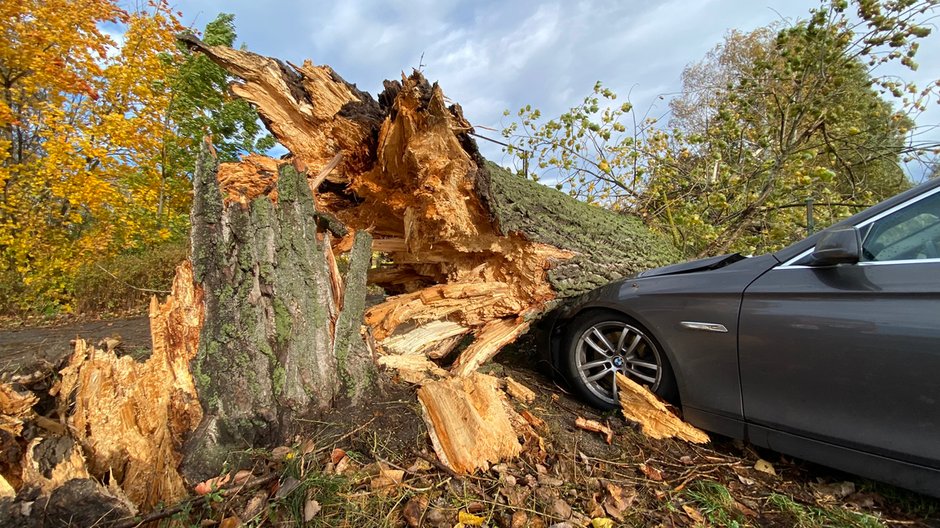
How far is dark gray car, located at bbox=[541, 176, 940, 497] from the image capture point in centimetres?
174

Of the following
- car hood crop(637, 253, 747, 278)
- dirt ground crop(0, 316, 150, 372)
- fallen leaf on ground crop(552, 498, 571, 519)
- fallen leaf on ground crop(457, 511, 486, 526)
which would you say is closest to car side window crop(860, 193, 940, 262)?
car hood crop(637, 253, 747, 278)

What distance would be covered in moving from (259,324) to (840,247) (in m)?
2.86

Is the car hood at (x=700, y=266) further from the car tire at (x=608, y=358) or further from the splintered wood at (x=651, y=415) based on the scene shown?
the splintered wood at (x=651, y=415)

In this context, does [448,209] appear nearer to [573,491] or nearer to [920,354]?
[573,491]

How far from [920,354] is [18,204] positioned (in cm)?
1498

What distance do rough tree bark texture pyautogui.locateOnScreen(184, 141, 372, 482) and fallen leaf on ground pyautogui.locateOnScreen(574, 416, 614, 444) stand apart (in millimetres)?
1402

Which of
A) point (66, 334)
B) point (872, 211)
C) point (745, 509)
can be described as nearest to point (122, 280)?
point (66, 334)

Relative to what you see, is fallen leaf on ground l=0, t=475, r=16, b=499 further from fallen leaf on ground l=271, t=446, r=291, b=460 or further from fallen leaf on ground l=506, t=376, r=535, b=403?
fallen leaf on ground l=506, t=376, r=535, b=403

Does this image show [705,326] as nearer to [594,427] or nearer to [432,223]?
[594,427]

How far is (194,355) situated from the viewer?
1880mm

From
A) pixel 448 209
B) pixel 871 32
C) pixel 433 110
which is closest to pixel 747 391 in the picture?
pixel 448 209

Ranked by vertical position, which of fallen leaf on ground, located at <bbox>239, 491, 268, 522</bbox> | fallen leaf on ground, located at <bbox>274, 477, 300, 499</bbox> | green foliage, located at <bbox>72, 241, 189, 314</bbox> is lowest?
fallen leaf on ground, located at <bbox>239, 491, 268, 522</bbox>

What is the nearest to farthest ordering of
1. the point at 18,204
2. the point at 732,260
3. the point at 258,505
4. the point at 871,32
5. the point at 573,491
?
the point at 258,505
the point at 573,491
the point at 732,260
the point at 871,32
the point at 18,204

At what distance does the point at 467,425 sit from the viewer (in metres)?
2.01
